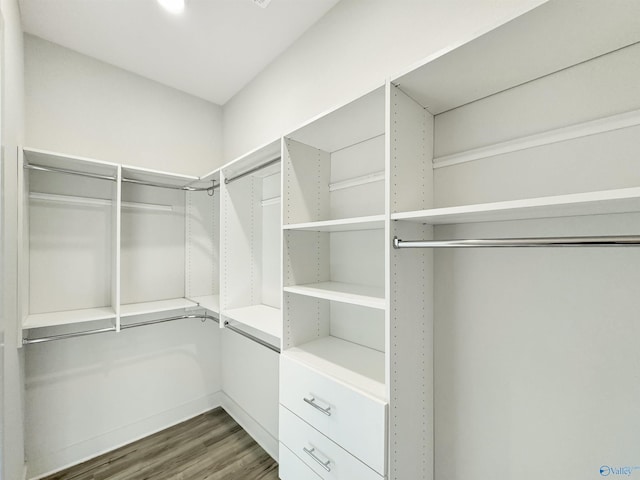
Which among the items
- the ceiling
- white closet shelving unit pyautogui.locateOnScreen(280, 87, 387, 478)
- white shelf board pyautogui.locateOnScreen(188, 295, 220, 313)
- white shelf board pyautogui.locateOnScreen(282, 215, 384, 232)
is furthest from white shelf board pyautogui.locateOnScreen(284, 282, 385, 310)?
the ceiling

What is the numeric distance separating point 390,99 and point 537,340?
0.98 m

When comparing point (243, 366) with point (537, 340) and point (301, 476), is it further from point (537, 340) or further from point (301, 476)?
point (537, 340)

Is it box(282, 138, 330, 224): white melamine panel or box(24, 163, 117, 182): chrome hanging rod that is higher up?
box(24, 163, 117, 182): chrome hanging rod

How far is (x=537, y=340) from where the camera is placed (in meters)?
0.96

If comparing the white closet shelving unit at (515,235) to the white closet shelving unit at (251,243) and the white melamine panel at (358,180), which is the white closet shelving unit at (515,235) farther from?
the white closet shelving unit at (251,243)

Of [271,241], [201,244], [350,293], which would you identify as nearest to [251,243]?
[271,241]

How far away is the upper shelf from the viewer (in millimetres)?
702

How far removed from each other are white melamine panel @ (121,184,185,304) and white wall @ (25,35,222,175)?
279mm

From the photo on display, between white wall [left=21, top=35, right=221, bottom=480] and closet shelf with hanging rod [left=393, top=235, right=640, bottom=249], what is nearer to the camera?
closet shelf with hanging rod [left=393, top=235, right=640, bottom=249]

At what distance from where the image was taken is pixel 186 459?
79.6 inches

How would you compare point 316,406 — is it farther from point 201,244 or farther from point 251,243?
point 201,244

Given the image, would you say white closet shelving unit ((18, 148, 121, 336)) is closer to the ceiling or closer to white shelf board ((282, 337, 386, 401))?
the ceiling

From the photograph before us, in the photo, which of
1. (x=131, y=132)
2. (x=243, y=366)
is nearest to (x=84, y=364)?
(x=243, y=366)

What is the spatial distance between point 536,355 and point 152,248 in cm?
262
